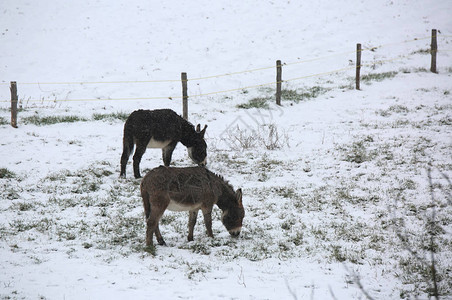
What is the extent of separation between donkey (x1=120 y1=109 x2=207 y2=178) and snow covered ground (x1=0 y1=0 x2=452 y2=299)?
731mm

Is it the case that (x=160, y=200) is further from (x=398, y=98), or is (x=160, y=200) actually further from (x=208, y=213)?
(x=398, y=98)

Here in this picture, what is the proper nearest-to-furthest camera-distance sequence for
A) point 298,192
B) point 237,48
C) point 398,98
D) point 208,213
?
point 208,213 → point 298,192 → point 398,98 → point 237,48

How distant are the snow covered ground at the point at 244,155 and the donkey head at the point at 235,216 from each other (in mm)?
226

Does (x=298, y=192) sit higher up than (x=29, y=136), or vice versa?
(x=29, y=136)

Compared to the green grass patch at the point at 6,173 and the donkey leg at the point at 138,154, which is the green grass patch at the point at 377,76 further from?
the green grass patch at the point at 6,173

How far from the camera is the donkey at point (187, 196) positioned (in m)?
6.14

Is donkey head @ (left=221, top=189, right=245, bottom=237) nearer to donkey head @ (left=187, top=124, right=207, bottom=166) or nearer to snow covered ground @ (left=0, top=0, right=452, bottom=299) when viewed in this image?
snow covered ground @ (left=0, top=0, right=452, bottom=299)

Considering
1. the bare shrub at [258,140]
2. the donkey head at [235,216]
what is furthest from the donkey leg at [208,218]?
the bare shrub at [258,140]

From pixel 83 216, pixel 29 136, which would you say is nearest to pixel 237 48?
pixel 29 136

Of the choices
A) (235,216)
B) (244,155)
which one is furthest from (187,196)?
(244,155)

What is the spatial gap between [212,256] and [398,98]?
42.3 feet

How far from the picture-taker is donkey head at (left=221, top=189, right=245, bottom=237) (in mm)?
6898

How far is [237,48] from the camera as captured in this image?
2483 cm

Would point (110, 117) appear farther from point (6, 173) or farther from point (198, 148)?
point (198, 148)
